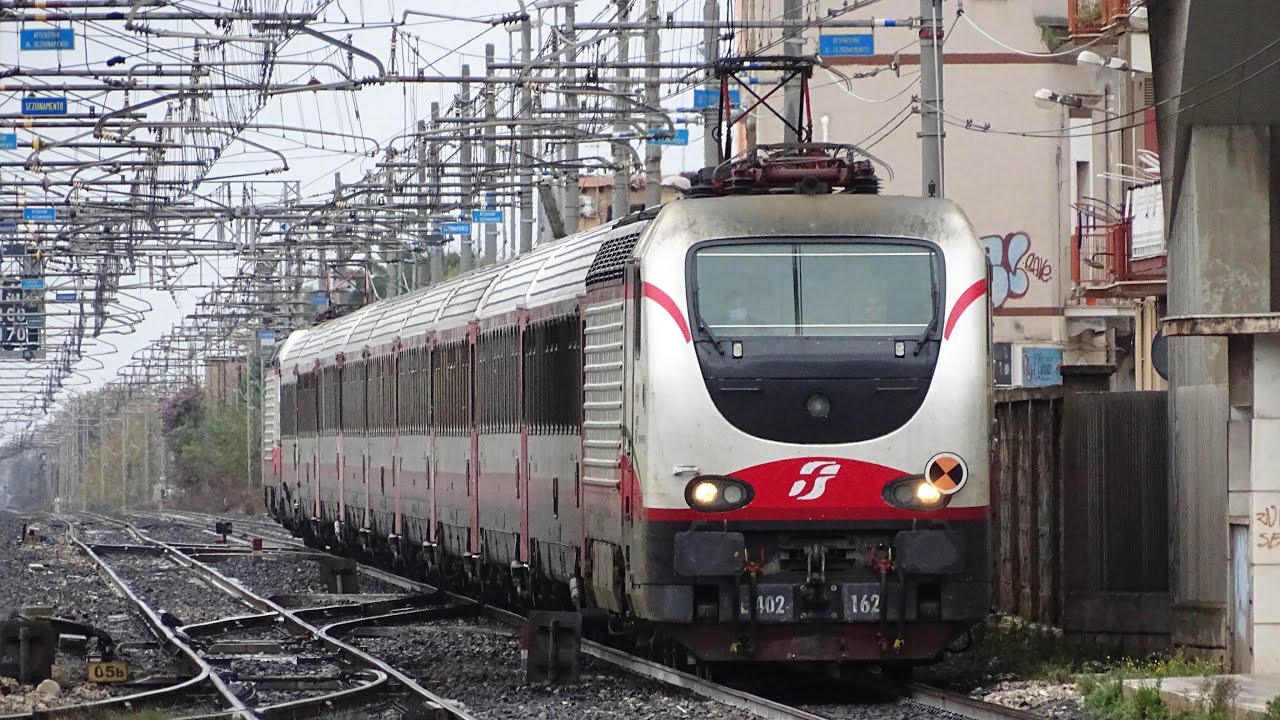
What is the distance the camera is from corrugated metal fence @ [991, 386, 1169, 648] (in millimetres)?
16531

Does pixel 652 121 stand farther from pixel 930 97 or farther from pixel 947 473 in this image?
pixel 947 473

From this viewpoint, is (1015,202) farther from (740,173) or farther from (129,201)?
(740,173)

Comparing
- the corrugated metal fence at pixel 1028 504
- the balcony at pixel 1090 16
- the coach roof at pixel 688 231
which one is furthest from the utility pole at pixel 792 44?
the balcony at pixel 1090 16

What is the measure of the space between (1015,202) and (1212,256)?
1262 inches

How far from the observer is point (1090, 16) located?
104ft

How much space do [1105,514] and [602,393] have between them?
3.84 meters

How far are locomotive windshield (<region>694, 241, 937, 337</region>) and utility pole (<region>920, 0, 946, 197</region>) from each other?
6532 millimetres

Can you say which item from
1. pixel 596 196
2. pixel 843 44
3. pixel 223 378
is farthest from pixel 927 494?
pixel 223 378

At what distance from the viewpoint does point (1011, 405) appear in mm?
18906

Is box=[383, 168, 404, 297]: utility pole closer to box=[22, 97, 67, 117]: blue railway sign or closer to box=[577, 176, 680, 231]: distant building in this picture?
box=[577, 176, 680, 231]: distant building

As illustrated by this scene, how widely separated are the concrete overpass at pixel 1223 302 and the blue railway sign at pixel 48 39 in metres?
13.4

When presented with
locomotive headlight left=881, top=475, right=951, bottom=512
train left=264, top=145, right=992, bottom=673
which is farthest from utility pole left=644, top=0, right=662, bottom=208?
locomotive headlight left=881, top=475, right=951, bottom=512

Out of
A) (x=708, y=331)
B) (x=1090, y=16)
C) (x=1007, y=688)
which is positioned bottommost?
(x=1007, y=688)

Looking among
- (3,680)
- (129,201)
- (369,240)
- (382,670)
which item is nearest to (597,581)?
(382,670)
